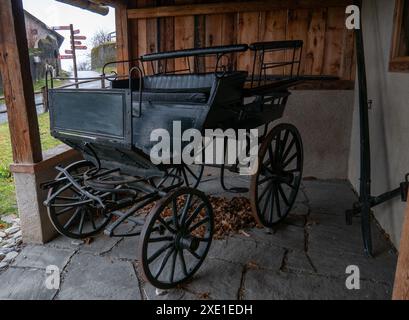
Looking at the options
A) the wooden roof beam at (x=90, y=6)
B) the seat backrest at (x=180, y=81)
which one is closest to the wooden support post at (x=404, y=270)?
the seat backrest at (x=180, y=81)

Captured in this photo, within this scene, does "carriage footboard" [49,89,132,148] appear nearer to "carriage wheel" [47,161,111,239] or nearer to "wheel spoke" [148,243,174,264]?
"carriage wheel" [47,161,111,239]

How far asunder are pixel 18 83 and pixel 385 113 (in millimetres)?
3236

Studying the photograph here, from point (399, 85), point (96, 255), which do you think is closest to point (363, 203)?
point (399, 85)

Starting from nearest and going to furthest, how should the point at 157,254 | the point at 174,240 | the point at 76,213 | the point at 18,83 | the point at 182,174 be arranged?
1. the point at 157,254
2. the point at 174,240
3. the point at 18,83
4. the point at 76,213
5. the point at 182,174

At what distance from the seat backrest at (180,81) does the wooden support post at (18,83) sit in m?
1.19

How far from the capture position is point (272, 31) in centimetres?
439

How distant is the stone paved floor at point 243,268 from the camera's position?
236 centimetres

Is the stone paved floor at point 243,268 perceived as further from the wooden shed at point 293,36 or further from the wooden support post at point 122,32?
the wooden support post at point 122,32

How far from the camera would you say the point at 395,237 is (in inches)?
114

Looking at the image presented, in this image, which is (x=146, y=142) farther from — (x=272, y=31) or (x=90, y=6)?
(x=90, y=6)

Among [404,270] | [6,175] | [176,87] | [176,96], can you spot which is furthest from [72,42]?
[404,270]

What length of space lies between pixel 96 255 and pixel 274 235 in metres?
1.58

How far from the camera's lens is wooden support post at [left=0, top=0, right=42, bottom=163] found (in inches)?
100.0
